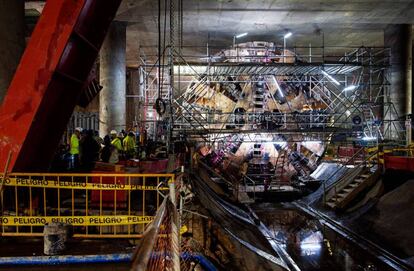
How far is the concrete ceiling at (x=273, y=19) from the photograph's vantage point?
17047 millimetres

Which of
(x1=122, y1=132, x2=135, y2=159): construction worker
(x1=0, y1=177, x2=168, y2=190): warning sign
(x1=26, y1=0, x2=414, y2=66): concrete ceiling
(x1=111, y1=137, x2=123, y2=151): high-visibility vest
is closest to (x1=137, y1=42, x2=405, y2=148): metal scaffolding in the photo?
(x1=26, y1=0, x2=414, y2=66): concrete ceiling

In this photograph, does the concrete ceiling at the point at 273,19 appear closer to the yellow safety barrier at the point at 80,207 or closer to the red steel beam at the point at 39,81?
the red steel beam at the point at 39,81

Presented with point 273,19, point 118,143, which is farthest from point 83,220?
A: point 273,19

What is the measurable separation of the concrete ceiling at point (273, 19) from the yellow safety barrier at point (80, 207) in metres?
10.9

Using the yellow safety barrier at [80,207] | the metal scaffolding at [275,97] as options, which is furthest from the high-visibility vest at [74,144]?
the metal scaffolding at [275,97]

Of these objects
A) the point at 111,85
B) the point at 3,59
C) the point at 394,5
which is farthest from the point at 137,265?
the point at 394,5

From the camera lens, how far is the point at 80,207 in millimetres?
8242

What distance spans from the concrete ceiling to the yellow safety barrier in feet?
35.6

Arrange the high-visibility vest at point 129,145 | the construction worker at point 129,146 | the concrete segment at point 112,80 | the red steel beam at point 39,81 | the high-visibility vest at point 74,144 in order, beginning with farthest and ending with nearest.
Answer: the concrete segment at point 112,80
the high-visibility vest at point 129,145
the construction worker at point 129,146
the high-visibility vest at point 74,144
the red steel beam at point 39,81

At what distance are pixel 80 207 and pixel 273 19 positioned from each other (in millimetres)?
15012

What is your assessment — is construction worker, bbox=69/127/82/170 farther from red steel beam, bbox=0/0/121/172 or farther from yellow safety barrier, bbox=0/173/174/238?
red steel beam, bbox=0/0/121/172

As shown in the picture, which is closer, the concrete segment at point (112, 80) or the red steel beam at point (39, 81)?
the red steel beam at point (39, 81)

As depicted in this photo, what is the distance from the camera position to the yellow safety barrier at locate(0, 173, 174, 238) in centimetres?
686

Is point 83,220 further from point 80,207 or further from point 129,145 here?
point 129,145
